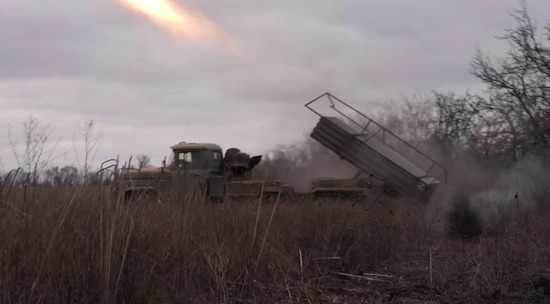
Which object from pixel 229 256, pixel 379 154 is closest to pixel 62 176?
pixel 229 256

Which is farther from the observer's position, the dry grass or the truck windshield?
the truck windshield

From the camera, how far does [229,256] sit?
6203 mm

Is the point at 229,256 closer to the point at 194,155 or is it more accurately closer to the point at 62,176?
the point at 62,176

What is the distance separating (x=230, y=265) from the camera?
6129 mm

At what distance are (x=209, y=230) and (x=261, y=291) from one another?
107 cm

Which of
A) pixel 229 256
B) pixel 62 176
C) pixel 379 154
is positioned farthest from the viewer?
pixel 379 154

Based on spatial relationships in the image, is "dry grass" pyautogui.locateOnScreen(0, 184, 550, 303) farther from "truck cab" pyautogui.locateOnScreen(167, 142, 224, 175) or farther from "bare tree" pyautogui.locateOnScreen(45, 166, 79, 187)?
"truck cab" pyautogui.locateOnScreen(167, 142, 224, 175)

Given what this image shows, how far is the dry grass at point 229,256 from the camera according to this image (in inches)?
177

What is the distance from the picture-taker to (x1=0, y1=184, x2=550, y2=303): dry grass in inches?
177

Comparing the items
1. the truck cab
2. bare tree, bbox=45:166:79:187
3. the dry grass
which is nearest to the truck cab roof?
the truck cab

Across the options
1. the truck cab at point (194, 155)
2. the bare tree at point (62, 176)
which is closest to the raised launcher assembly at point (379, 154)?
the truck cab at point (194, 155)

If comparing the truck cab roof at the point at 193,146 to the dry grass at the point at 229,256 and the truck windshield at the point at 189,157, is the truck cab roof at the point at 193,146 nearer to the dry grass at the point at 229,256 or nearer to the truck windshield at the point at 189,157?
the truck windshield at the point at 189,157

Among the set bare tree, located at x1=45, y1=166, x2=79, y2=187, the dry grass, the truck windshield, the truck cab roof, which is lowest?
the dry grass

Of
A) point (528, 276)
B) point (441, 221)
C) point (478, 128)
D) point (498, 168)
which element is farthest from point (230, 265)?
point (478, 128)
